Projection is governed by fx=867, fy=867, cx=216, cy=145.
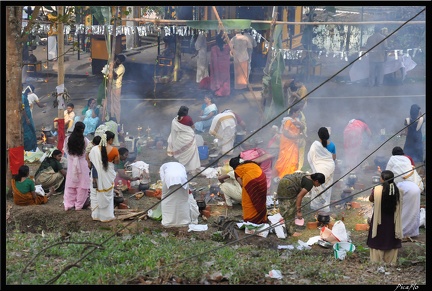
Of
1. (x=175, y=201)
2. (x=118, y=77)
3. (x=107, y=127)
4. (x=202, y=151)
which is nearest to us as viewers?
(x=175, y=201)

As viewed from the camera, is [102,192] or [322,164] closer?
[102,192]

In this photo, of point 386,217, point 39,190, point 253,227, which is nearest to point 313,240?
point 253,227

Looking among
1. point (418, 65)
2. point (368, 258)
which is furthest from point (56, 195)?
point (418, 65)

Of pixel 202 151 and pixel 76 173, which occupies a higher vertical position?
pixel 76 173

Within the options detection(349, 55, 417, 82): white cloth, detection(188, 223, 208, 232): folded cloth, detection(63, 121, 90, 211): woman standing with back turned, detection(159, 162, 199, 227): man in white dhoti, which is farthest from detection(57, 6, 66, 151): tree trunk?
detection(349, 55, 417, 82): white cloth

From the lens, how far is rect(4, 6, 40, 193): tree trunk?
1192 cm

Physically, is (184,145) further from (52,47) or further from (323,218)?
(52,47)

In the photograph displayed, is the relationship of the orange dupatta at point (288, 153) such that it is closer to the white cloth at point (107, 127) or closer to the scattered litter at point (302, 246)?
the scattered litter at point (302, 246)

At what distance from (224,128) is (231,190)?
209cm

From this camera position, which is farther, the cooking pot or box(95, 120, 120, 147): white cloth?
box(95, 120, 120, 147): white cloth

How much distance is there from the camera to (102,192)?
11.5m

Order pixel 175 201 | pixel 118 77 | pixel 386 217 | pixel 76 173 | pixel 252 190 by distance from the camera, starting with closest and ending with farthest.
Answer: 1. pixel 386 217
2. pixel 252 190
3. pixel 175 201
4. pixel 76 173
5. pixel 118 77

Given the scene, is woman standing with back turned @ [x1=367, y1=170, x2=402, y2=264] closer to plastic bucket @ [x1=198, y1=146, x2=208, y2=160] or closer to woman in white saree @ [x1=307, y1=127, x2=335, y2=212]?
woman in white saree @ [x1=307, y1=127, x2=335, y2=212]

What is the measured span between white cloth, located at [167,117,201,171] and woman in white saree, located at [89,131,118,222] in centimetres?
213
